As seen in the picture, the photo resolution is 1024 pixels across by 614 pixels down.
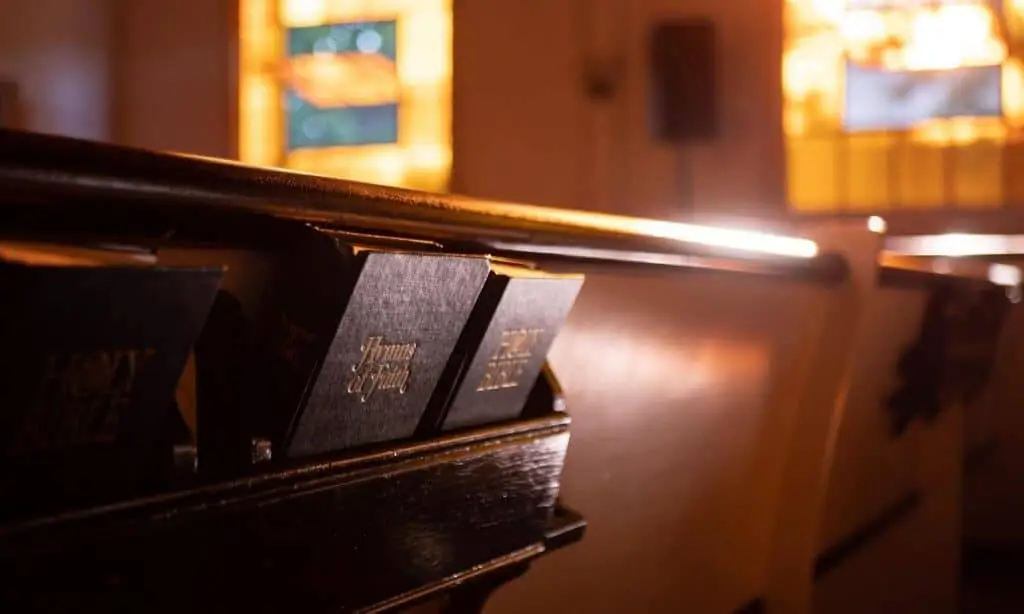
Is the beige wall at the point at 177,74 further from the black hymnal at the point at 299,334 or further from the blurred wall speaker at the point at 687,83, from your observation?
the black hymnal at the point at 299,334

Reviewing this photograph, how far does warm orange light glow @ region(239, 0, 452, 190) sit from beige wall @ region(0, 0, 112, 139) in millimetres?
641

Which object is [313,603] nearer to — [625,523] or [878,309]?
[625,523]

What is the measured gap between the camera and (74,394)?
1.30 ft

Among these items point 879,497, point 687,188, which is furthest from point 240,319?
point 687,188

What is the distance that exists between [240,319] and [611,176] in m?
3.77

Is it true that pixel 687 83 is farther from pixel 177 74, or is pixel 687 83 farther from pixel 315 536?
pixel 315 536

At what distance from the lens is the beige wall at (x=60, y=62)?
14.0ft

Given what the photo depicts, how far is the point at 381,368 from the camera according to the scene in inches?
21.5

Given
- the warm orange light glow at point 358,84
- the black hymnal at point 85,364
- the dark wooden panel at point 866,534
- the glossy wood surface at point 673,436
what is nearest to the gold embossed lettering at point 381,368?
the black hymnal at point 85,364

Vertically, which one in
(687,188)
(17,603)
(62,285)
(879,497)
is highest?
(687,188)

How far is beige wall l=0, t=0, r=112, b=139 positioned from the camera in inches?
168

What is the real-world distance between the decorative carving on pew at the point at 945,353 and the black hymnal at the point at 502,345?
127 centimetres

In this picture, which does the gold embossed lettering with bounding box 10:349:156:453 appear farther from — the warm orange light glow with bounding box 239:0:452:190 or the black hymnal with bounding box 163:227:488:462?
the warm orange light glow with bounding box 239:0:452:190

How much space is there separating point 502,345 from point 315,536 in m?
0.15
